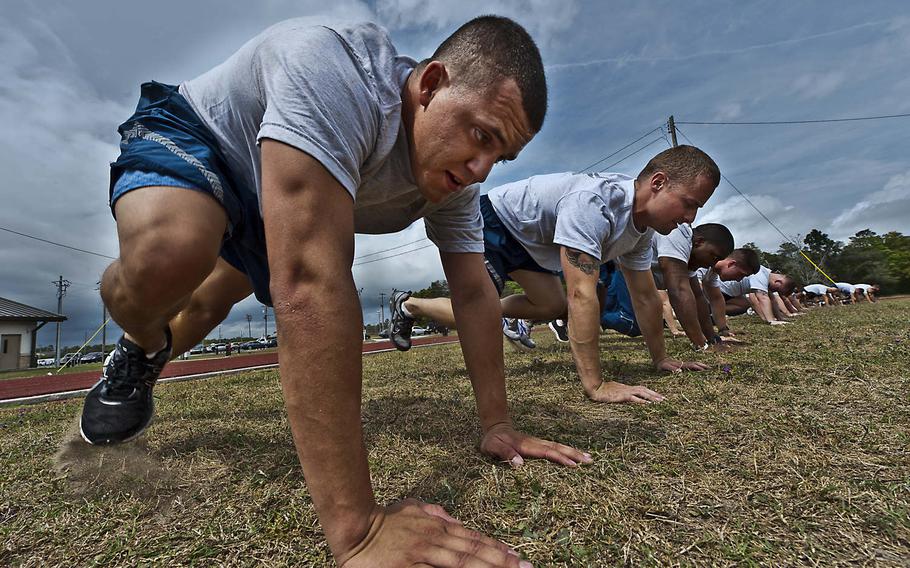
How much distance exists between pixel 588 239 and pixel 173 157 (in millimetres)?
2100

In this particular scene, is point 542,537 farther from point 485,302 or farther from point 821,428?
point 821,428

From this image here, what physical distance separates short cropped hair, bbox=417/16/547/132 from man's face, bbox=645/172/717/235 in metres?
2.10

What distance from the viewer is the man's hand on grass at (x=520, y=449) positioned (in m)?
1.50

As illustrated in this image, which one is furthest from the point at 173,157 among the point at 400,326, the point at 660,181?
the point at 400,326

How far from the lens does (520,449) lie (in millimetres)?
1573

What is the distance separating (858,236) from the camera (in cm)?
6062

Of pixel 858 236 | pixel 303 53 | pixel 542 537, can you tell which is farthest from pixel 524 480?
pixel 858 236

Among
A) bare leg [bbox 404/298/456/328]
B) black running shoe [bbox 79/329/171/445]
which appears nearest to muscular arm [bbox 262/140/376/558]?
black running shoe [bbox 79/329/171/445]

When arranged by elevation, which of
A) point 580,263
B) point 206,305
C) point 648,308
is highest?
point 580,263

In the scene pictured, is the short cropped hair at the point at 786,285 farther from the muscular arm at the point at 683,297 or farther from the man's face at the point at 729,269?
the muscular arm at the point at 683,297

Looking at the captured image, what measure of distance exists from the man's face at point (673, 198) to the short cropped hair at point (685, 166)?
1.4 inches

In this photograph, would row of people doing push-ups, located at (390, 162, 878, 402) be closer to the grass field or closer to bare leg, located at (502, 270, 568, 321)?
bare leg, located at (502, 270, 568, 321)

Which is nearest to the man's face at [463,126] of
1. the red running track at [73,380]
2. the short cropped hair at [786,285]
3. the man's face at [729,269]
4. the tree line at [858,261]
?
the man's face at [729,269]

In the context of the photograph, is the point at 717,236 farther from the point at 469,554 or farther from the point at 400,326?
the point at 469,554
